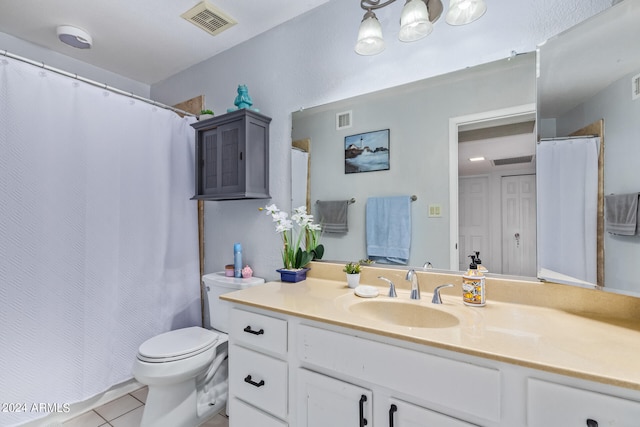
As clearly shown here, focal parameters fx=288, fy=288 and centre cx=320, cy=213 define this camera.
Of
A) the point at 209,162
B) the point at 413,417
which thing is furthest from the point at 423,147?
the point at 209,162

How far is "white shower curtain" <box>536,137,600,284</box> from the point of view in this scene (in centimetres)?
102

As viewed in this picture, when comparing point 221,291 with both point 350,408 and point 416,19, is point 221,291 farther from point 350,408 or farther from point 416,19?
point 416,19

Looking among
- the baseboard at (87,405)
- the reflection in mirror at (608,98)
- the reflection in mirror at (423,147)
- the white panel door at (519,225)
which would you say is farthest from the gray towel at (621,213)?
the baseboard at (87,405)

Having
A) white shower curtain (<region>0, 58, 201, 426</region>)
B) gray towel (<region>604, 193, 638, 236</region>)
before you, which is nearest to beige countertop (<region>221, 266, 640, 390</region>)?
gray towel (<region>604, 193, 638, 236</region>)

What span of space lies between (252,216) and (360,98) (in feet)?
3.42

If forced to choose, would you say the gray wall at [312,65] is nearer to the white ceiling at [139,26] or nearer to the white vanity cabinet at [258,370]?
the white ceiling at [139,26]

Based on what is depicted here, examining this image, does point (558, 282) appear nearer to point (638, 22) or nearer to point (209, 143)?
point (638, 22)

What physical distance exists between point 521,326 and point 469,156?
710mm

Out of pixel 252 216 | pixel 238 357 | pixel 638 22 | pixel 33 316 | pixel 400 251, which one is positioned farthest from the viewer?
pixel 252 216

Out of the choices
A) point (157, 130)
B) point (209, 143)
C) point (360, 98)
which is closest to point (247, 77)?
point (209, 143)

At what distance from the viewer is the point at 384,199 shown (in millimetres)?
1472

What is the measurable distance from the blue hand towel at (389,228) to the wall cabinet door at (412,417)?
67cm

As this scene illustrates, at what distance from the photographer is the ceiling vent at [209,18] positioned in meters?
1.70

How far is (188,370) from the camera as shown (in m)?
1.51
